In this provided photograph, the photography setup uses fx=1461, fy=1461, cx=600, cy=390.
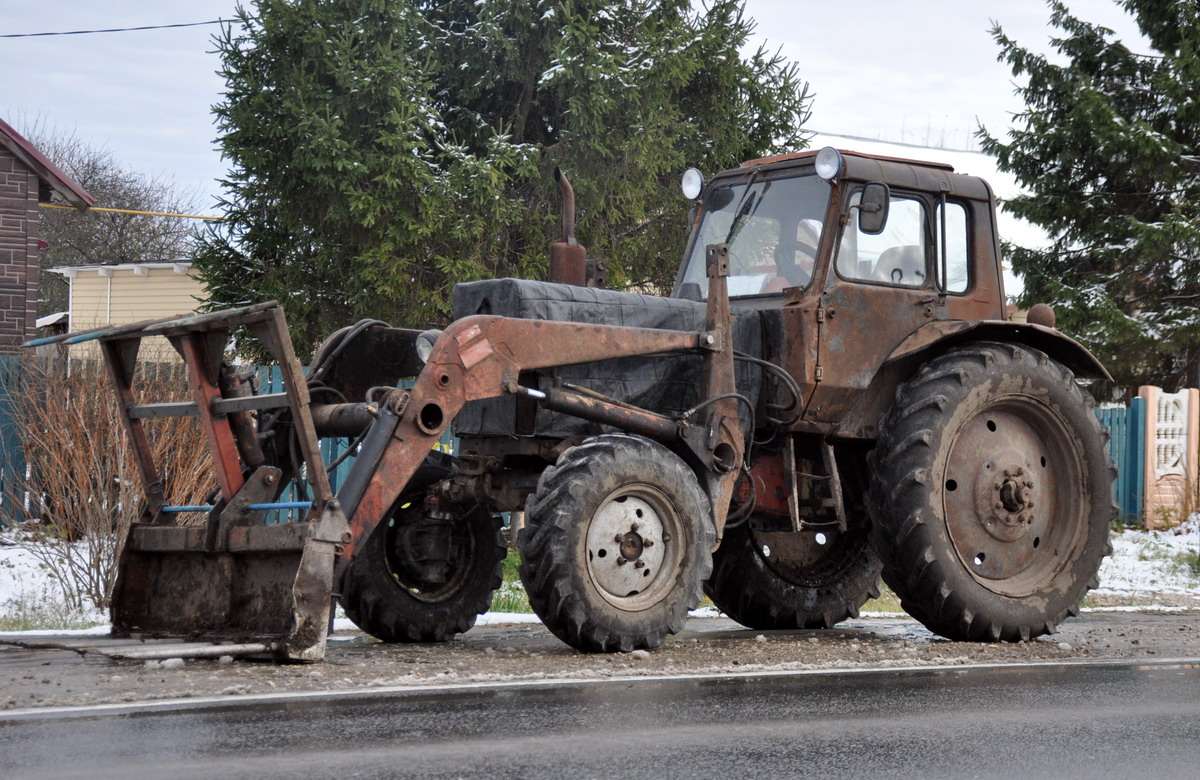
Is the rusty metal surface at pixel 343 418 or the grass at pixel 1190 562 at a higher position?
the rusty metal surface at pixel 343 418

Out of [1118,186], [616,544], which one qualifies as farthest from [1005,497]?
[1118,186]

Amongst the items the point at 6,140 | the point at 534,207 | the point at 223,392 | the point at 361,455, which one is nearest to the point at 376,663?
the point at 361,455

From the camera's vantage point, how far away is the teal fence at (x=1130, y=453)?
2105cm

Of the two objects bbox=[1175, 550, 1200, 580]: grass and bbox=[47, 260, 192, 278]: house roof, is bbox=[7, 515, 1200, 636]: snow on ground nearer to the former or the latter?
bbox=[1175, 550, 1200, 580]: grass

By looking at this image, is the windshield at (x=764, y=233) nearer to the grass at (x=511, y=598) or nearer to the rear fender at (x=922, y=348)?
the rear fender at (x=922, y=348)

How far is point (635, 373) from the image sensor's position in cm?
870

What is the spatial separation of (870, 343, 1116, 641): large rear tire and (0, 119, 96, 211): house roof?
17550 millimetres

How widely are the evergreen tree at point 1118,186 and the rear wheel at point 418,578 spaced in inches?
652

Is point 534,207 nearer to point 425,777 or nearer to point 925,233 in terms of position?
point 925,233

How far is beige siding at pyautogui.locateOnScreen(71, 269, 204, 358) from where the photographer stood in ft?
123

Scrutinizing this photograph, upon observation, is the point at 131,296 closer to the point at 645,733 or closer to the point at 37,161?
the point at 37,161

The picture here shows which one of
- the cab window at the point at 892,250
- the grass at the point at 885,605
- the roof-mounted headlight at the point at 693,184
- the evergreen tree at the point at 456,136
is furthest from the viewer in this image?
the evergreen tree at the point at 456,136

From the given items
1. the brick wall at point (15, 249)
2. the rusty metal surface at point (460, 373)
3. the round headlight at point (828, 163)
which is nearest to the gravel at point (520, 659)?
the rusty metal surface at point (460, 373)

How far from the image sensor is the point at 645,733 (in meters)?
5.47
